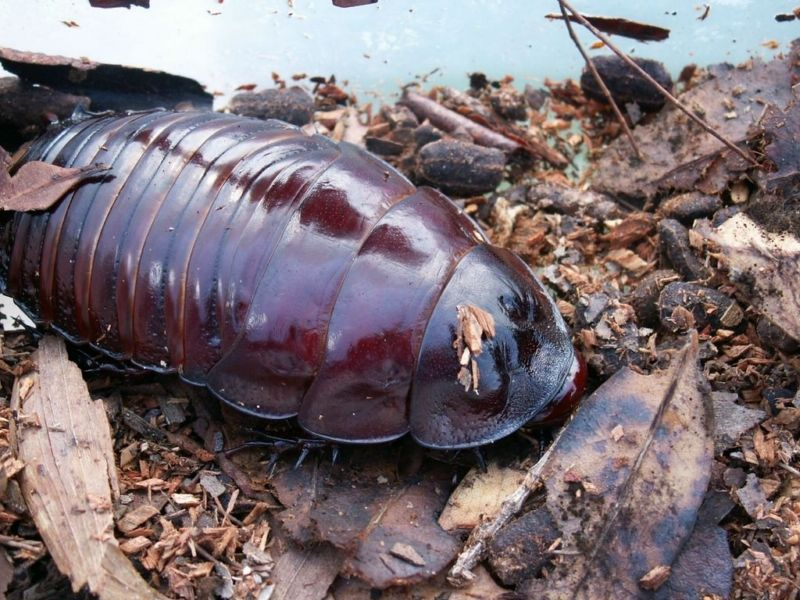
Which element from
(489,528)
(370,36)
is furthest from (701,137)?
(489,528)

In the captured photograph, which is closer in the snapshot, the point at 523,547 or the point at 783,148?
the point at 523,547

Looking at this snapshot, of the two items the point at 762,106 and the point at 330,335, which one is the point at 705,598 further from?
the point at 762,106

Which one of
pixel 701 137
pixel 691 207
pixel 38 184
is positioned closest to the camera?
pixel 38 184

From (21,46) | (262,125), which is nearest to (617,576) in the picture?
(262,125)

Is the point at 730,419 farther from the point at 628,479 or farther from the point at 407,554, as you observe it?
the point at 407,554

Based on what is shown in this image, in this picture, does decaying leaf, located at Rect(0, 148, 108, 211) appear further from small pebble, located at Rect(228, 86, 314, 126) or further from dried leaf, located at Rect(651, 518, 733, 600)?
dried leaf, located at Rect(651, 518, 733, 600)

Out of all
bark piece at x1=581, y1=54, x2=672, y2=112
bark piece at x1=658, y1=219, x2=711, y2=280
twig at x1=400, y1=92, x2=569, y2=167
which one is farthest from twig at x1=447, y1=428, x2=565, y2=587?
bark piece at x1=581, y1=54, x2=672, y2=112

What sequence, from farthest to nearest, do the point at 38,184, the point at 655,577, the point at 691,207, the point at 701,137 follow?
1. the point at 701,137
2. the point at 691,207
3. the point at 38,184
4. the point at 655,577
